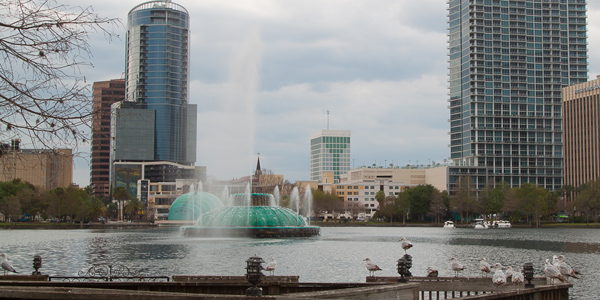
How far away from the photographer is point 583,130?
194625 millimetres

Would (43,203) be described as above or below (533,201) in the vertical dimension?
below

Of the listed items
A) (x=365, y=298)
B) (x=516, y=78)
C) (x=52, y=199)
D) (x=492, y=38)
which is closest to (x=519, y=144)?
(x=516, y=78)

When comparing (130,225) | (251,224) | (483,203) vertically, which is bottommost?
(130,225)

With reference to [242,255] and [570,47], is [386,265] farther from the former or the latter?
[570,47]

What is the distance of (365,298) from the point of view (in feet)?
43.2

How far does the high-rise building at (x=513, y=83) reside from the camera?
194m

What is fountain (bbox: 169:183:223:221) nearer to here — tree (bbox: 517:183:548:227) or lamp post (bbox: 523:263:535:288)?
tree (bbox: 517:183:548:227)

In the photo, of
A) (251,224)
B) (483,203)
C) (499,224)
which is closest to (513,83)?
(483,203)

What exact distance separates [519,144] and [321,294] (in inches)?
7753

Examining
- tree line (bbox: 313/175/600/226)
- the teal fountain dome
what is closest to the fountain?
tree line (bbox: 313/175/600/226)

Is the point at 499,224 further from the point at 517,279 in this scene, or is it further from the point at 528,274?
the point at 528,274

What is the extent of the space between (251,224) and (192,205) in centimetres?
7120

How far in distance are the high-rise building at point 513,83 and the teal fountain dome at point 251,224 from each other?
120 meters

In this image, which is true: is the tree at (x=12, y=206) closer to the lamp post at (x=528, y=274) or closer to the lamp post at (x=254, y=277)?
the lamp post at (x=528, y=274)
